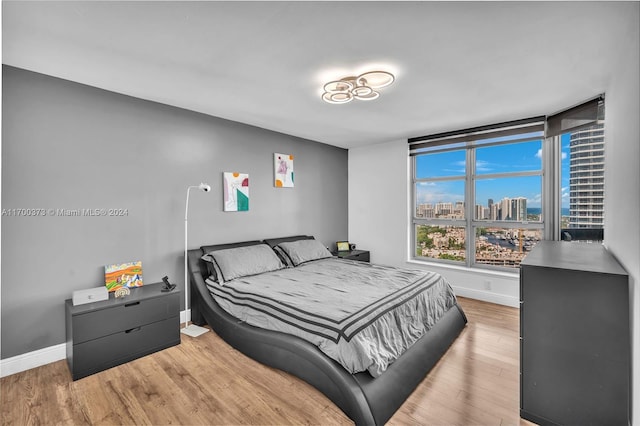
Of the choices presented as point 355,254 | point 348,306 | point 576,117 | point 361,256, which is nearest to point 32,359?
point 348,306

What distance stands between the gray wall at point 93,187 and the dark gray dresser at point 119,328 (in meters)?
0.32

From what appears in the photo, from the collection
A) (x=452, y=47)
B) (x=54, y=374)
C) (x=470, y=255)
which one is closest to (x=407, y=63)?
(x=452, y=47)

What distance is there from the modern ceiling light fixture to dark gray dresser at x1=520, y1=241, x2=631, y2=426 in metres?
1.72

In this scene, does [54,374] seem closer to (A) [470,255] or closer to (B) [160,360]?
(B) [160,360]

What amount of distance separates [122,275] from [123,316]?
487mm

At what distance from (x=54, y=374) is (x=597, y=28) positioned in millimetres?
4515

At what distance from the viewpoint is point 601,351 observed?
173 cm

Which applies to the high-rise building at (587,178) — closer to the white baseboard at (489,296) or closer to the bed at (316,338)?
the white baseboard at (489,296)

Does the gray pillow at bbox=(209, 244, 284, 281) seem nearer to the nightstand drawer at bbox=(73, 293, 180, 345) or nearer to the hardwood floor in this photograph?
the nightstand drawer at bbox=(73, 293, 180, 345)

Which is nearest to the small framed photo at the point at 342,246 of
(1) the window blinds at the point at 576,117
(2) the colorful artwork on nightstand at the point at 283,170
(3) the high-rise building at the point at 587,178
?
(2) the colorful artwork on nightstand at the point at 283,170

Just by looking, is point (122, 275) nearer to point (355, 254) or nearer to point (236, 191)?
point (236, 191)

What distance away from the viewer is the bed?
1972mm

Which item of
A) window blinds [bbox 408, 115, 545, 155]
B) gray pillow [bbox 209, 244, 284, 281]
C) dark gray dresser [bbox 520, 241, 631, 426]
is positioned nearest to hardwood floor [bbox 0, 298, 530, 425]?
dark gray dresser [bbox 520, 241, 631, 426]

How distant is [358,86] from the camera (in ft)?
8.88
